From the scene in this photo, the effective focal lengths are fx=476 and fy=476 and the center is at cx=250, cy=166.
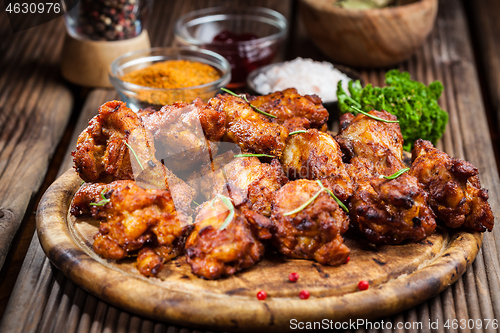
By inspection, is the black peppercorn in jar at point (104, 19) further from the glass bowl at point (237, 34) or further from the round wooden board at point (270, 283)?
the round wooden board at point (270, 283)

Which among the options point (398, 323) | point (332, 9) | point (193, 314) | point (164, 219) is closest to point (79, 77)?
point (332, 9)

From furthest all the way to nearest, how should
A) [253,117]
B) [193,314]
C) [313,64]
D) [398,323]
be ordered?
[313,64] < [253,117] < [398,323] < [193,314]

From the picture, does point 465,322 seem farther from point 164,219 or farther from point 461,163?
point 164,219

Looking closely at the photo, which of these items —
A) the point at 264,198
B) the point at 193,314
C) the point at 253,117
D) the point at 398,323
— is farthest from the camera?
the point at 253,117

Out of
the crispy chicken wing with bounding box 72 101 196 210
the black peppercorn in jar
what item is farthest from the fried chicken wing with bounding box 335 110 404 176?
the black peppercorn in jar

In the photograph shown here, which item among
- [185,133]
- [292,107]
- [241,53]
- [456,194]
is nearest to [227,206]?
[185,133]

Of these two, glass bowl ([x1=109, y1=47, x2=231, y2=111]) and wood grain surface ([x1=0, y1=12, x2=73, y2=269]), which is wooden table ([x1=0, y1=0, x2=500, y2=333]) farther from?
glass bowl ([x1=109, y1=47, x2=231, y2=111])
